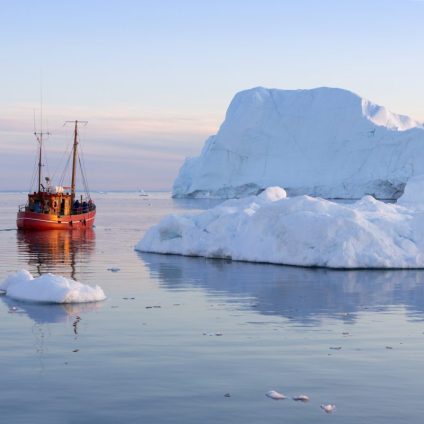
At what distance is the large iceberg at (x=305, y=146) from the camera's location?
96.2 meters

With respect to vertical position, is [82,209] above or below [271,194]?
below

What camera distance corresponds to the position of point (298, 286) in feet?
64.2

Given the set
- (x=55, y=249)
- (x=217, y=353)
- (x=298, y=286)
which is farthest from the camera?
(x=55, y=249)

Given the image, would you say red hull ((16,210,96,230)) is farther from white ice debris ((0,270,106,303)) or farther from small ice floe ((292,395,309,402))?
small ice floe ((292,395,309,402))

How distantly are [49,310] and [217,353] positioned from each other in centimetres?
466

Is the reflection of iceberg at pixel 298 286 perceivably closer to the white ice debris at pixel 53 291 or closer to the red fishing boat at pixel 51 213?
the white ice debris at pixel 53 291

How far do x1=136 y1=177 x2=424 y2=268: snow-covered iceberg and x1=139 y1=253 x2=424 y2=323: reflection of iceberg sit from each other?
77cm

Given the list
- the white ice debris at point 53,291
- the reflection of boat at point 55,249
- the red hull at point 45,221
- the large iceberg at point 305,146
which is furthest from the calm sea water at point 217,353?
the large iceberg at point 305,146

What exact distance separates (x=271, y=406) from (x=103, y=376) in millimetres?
2226

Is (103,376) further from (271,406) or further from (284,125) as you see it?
(284,125)

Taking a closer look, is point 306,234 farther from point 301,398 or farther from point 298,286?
point 301,398

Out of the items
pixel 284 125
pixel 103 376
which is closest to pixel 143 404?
pixel 103 376

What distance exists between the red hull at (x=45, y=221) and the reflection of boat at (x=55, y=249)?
850 mm

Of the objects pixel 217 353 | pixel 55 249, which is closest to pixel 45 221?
pixel 55 249
